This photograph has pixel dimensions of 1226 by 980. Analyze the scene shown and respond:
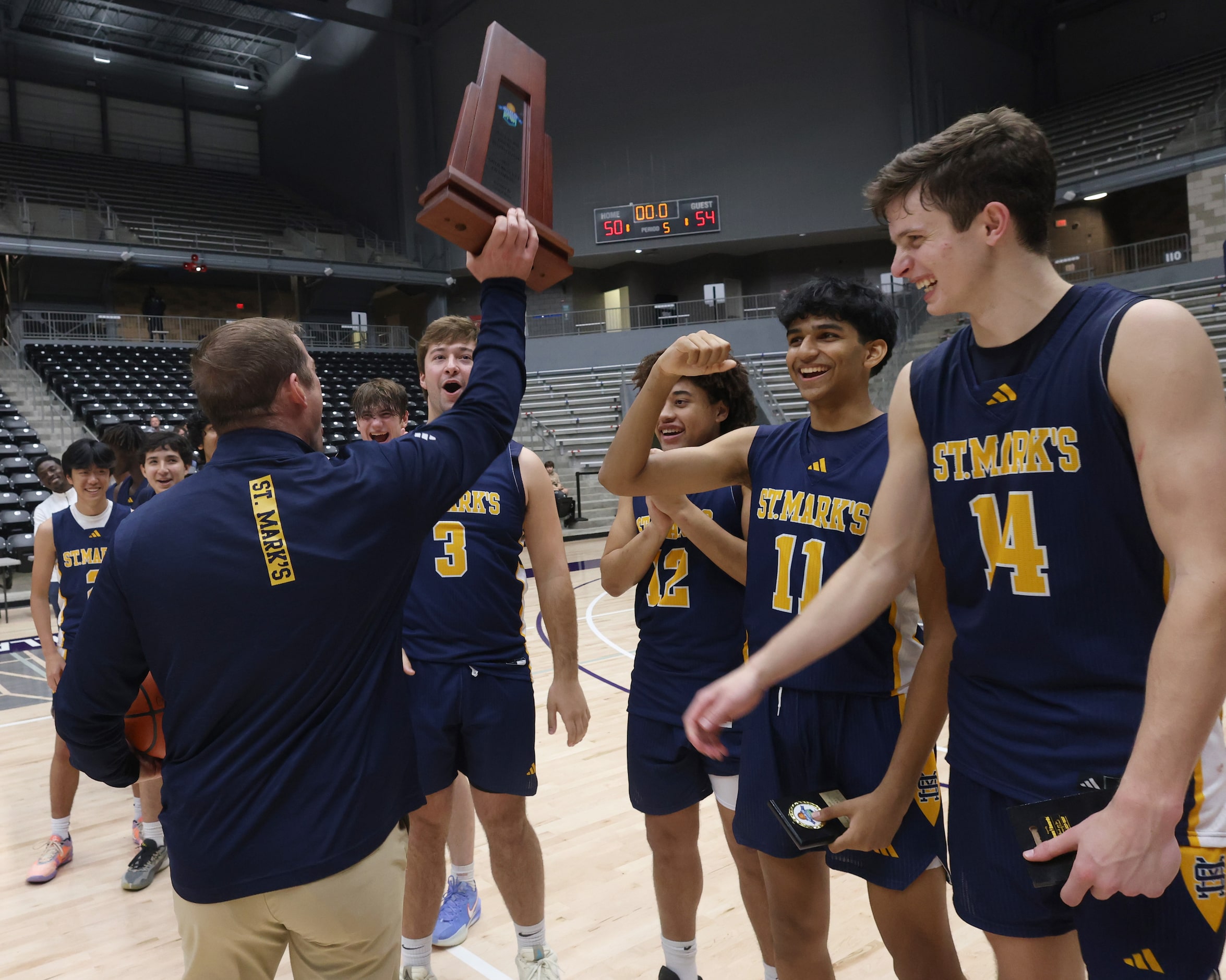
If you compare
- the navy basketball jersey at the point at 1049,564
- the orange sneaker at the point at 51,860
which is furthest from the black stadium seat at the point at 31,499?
the navy basketball jersey at the point at 1049,564

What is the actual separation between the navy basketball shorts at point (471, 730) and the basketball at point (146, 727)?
3.00 feet

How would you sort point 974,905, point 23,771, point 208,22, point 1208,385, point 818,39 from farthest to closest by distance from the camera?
point 208,22, point 818,39, point 23,771, point 974,905, point 1208,385

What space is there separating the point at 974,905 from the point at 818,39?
23208 mm

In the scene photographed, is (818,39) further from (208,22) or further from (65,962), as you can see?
(65,962)

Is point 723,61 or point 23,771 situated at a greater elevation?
point 723,61

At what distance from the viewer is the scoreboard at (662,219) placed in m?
21.7

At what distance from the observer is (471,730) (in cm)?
268

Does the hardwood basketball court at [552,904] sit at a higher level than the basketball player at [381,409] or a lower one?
lower

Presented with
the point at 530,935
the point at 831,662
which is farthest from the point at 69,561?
the point at 831,662

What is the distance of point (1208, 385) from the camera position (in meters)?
1.20

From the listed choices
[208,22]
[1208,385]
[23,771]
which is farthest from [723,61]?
[1208,385]

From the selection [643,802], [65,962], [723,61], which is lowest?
[65,962]

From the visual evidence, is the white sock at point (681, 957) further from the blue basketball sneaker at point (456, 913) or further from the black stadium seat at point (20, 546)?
the black stadium seat at point (20, 546)

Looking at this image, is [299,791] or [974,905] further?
[299,791]
